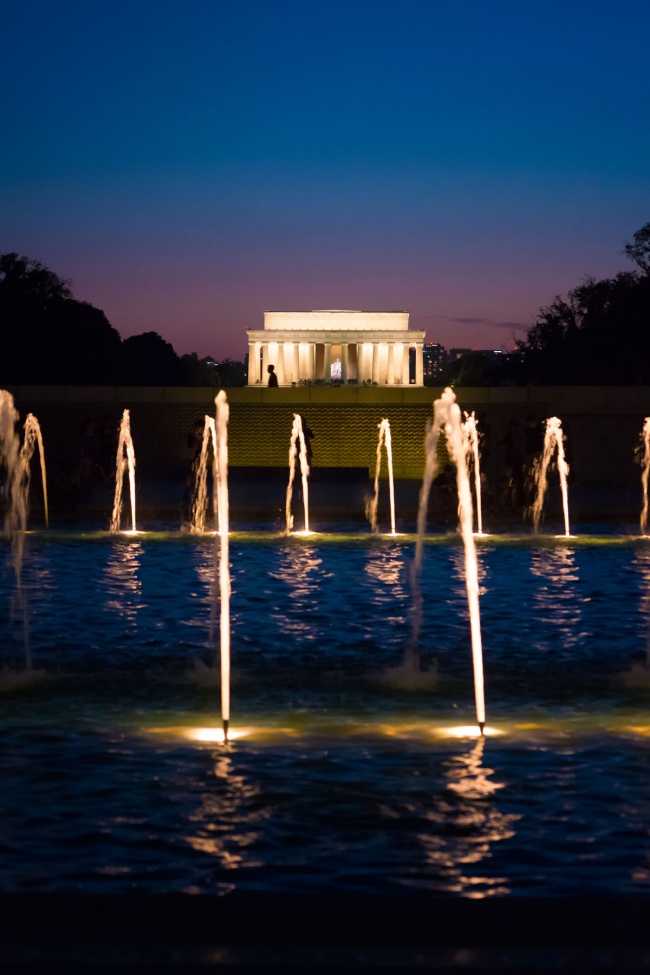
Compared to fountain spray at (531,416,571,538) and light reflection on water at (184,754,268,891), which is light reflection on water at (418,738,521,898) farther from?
fountain spray at (531,416,571,538)

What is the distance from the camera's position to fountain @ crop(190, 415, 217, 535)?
20.7m

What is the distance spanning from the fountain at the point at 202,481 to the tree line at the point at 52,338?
36.0 m

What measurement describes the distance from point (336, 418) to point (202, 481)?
10237mm

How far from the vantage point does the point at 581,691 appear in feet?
27.3

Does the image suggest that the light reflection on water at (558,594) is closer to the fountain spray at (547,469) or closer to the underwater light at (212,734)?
the fountain spray at (547,469)

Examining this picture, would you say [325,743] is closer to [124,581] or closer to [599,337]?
[124,581]

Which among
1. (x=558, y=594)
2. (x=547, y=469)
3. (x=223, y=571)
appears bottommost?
(x=558, y=594)

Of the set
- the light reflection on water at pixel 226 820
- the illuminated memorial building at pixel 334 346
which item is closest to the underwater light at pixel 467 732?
the light reflection on water at pixel 226 820

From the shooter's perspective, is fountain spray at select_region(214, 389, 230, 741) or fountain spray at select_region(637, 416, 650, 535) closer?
fountain spray at select_region(214, 389, 230, 741)

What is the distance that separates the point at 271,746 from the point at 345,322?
79.5 meters

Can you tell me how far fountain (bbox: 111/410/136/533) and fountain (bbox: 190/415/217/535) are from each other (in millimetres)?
899

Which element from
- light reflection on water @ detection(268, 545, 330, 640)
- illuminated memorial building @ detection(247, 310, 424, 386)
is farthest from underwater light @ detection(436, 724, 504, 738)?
illuminated memorial building @ detection(247, 310, 424, 386)

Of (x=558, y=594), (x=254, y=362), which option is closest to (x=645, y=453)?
(x=558, y=594)

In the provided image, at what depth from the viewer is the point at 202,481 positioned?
2328 cm
